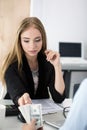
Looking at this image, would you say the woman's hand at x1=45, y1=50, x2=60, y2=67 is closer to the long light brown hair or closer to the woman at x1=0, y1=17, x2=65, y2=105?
the woman at x1=0, y1=17, x2=65, y2=105

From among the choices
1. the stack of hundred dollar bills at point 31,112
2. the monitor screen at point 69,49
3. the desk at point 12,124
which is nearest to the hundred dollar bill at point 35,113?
the stack of hundred dollar bills at point 31,112

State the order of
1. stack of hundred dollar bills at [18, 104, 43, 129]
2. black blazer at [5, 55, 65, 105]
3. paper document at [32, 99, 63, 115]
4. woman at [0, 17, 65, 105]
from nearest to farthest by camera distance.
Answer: stack of hundred dollar bills at [18, 104, 43, 129] < paper document at [32, 99, 63, 115] < black blazer at [5, 55, 65, 105] < woman at [0, 17, 65, 105]

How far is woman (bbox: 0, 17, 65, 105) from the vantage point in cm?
169

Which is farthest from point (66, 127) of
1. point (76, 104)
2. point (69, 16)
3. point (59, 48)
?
point (69, 16)

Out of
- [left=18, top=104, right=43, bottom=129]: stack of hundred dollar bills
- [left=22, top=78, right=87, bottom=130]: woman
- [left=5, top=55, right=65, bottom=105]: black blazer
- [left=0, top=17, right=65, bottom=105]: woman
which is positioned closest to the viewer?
[left=22, top=78, right=87, bottom=130]: woman

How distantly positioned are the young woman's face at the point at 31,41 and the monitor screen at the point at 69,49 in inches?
85.7

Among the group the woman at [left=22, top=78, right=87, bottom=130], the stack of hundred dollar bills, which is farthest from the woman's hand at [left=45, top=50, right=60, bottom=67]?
the woman at [left=22, top=78, right=87, bottom=130]

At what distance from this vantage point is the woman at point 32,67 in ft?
5.54

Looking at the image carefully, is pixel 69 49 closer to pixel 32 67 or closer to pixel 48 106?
pixel 32 67

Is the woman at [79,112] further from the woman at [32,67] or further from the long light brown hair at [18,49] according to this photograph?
the long light brown hair at [18,49]

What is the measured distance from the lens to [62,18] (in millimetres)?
4062

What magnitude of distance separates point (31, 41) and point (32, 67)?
0.72 ft

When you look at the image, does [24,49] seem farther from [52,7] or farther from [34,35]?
[52,7]

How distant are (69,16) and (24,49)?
2.52 meters
